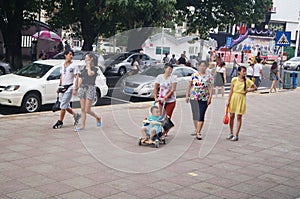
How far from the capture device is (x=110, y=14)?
62.7 feet

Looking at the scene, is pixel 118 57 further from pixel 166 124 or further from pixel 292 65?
pixel 292 65

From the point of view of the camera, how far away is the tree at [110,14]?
700 inches

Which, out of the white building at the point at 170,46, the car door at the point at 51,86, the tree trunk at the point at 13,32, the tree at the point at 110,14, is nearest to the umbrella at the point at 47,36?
the tree at the point at 110,14

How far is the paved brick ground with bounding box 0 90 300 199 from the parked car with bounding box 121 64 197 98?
4.30m

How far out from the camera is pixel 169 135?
365 inches

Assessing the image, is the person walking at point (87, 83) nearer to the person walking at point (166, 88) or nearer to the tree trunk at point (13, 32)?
the person walking at point (166, 88)

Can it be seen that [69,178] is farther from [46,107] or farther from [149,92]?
[149,92]

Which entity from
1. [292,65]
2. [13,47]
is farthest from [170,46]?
[292,65]

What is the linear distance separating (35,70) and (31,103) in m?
1.37

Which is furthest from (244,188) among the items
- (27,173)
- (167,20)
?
(167,20)

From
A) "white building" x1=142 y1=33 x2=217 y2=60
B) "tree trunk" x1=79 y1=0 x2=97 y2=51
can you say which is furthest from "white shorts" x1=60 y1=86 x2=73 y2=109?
"tree trunk" x1=79 y1=0 x2=97 y2=51

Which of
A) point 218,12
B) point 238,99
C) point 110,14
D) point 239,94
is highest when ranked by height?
point 218,12

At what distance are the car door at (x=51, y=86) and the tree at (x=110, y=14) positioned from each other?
10.9 feet

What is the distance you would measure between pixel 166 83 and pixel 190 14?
18511 millimetres
